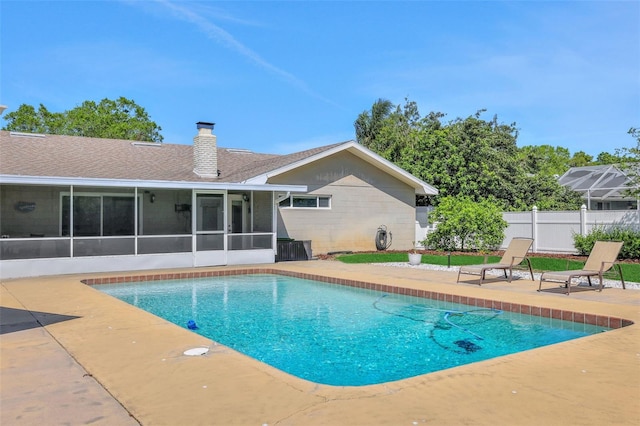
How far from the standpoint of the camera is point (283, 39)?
18.4 meters

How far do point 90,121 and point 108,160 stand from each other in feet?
81.7

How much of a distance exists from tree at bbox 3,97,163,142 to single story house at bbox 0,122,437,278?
21539 mm

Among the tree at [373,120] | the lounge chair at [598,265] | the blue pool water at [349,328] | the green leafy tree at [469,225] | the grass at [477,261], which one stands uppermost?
the tree at [373,120]

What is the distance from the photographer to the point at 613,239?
15555 millimetres

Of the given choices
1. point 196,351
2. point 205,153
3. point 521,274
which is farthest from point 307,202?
point 196,351

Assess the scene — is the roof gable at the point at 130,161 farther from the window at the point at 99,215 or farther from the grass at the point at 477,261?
the grass at the point at 477,261

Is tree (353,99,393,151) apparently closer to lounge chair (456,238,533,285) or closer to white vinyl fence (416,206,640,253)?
white vinyl fence (416,206,640,253)

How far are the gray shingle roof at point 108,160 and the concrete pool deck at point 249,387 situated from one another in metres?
9.57

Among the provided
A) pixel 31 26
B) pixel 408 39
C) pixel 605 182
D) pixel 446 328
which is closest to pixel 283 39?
pixel 408 39

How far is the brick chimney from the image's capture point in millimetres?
17781

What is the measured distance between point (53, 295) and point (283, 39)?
41.6ft

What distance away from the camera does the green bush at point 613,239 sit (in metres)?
15.1

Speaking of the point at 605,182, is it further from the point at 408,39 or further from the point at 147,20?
the point at 147,20

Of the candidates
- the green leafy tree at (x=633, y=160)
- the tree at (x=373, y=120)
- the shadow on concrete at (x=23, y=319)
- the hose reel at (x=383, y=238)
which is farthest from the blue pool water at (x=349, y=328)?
the tree at (x=373, y=120)
